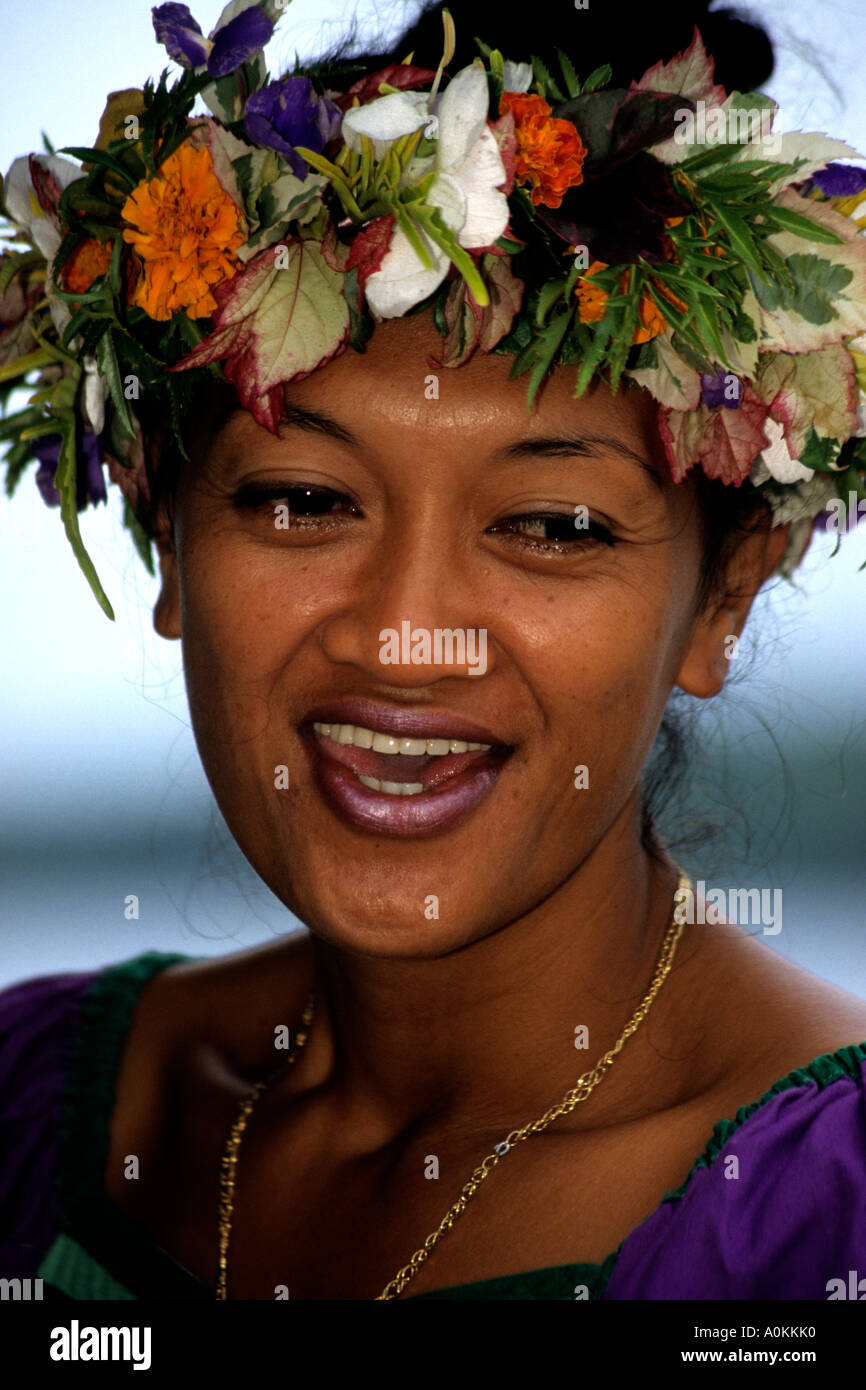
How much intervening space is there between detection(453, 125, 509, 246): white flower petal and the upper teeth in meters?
0.57

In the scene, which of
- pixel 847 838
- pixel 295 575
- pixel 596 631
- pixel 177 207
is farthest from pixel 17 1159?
pixel 847 838

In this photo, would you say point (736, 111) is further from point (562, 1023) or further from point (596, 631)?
point (562, 1023)

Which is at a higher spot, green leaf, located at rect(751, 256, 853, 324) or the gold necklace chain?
green leaf, located at rect(751, 256, 853, 324)

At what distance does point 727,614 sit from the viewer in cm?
217

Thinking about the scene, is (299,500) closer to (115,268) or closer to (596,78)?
(115,268)

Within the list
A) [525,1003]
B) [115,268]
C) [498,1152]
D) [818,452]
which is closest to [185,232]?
[115,268]

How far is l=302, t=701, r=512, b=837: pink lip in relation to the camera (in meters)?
1.89

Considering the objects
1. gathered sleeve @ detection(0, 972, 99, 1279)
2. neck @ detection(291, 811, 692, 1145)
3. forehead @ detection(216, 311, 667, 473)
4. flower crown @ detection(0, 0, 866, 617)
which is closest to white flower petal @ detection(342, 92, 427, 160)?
flower crown @ detection(0, 0, 866, 617)

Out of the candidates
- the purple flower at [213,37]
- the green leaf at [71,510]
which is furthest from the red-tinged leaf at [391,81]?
the green leaf at [71,510]

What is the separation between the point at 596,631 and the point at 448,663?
0.19m

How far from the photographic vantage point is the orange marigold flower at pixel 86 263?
1.99 meters

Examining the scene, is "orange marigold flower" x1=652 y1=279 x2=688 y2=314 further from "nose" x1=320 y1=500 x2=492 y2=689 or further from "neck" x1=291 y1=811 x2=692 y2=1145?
"neck" x1=291 y1=811 x2=692 y2=1145
